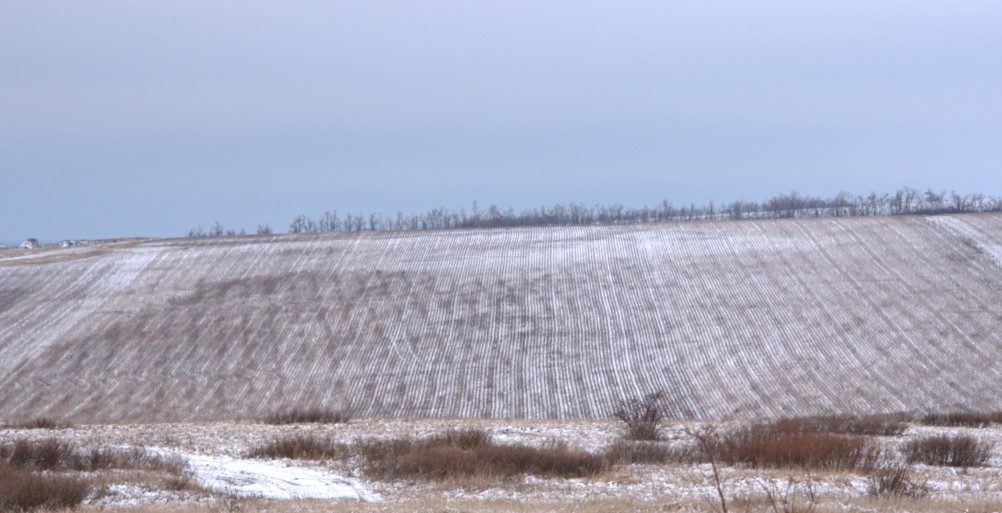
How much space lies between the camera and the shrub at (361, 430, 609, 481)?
42.8ft

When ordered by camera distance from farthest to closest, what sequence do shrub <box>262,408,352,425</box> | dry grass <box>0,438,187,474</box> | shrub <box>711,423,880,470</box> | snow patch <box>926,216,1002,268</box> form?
1. snow patch <box>926,216,1002,268</box>
2. shrub <box>262,408,352,425</box>
3. shrub <box>711,423,880,470</box>
4. dry grass <box>0,438,187,474</box>

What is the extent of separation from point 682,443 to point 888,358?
25.6m

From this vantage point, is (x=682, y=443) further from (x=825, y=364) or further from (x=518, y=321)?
(x=518, y=321)

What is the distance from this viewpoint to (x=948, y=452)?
48.1ft

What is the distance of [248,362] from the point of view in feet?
137

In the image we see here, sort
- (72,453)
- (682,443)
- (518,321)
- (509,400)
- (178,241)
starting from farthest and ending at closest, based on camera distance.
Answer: (178,241) < (518,321) < (509,400) < (682,443) < (72,453)

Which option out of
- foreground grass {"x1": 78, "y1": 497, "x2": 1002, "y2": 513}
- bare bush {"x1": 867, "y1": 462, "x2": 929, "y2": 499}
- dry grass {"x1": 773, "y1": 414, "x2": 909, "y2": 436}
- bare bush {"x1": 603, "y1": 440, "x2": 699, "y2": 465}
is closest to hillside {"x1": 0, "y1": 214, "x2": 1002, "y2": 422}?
dry grass {"x1": 773, "y1": 414, "x2": 909, "y2": 436}

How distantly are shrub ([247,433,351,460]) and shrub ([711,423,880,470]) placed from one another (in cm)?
637

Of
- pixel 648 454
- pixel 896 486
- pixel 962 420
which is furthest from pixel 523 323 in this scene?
pixel 896 486

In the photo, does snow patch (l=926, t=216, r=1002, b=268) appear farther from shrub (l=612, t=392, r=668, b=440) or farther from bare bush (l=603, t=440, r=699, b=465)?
bare bush (l=603, t=440, r=699, b=465)

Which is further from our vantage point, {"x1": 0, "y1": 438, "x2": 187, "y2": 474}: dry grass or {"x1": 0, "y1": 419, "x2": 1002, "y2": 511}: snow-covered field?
{"x1": 0, "y1": 438, "x2": 187, "y2": 474}: dry grass

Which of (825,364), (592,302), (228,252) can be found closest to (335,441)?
(825,364)

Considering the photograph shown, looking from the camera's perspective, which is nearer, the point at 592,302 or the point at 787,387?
the point at 787,387

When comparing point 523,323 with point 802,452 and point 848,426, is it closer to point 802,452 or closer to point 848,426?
point 848,426
